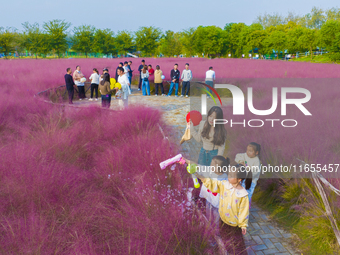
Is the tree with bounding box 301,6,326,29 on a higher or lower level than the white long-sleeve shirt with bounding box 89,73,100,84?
higher

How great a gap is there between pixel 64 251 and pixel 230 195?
1967mm

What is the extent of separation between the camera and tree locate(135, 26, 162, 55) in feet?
180

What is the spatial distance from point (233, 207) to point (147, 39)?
55.6 m

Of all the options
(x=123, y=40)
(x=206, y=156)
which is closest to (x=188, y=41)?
(x=123, y=40)

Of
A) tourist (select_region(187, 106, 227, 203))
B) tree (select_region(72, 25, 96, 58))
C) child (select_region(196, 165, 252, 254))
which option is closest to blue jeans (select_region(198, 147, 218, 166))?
tourist (select_region(187, 106, 227, 203))

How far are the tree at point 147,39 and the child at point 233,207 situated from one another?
180 feet

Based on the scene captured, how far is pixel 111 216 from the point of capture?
3.38m

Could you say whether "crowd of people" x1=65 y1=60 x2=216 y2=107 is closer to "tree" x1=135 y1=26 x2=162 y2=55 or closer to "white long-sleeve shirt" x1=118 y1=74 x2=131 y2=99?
"white long-sleeve shirt" x1=118 y1=74 x2=131 y2=99

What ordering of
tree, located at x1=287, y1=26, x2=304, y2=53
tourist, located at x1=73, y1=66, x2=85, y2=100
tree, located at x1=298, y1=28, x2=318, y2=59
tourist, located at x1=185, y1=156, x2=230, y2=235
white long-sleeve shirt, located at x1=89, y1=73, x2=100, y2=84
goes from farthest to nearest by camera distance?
tree, located at x1=287, y1=26, x2=304, y2=53 → tree, located at x1=298, y1=28, x2=318, y2=59 → white long-sleeve shirt, located at x1=89, y1=73, x2=100, y2=84 → tourist, located at x1=73, y1=66, x2=85, y2=100 → tourist, located at x1=185, y1=156, x2=230, y2=235

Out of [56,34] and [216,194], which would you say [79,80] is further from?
[56,34]

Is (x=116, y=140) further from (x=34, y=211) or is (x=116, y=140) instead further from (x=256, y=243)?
(x=256, y=243)

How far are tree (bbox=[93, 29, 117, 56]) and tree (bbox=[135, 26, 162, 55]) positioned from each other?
5.58m

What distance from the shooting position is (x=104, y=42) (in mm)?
55281

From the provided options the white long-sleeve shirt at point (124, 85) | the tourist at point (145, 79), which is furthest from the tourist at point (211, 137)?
the tourist at point (145, 79)
